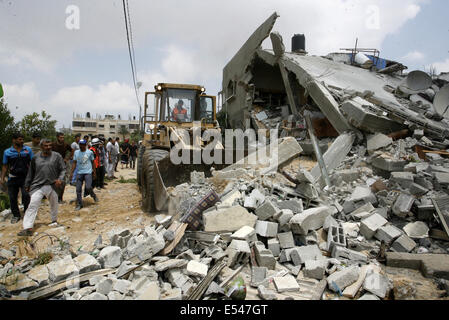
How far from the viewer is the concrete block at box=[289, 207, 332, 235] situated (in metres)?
3.38

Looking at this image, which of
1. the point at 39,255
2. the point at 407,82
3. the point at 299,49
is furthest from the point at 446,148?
the point at 299,49

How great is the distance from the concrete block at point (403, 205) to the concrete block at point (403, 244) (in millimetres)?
517

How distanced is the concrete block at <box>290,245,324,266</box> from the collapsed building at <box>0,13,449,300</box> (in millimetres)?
13

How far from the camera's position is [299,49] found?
1523 centimetres

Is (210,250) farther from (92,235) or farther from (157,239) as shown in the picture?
(92,235)

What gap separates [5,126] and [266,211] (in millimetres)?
8993

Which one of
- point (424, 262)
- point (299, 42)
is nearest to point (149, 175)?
point (424, 262)

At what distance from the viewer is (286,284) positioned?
8.90 ft

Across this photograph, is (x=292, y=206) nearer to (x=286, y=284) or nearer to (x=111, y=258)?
(x=286, y=284)

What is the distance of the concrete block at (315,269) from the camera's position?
286cm

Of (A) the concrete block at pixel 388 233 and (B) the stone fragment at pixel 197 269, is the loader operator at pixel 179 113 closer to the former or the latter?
(B) the stone fragment at pixel 197 269

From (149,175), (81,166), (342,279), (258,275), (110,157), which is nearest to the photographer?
(342,279)
